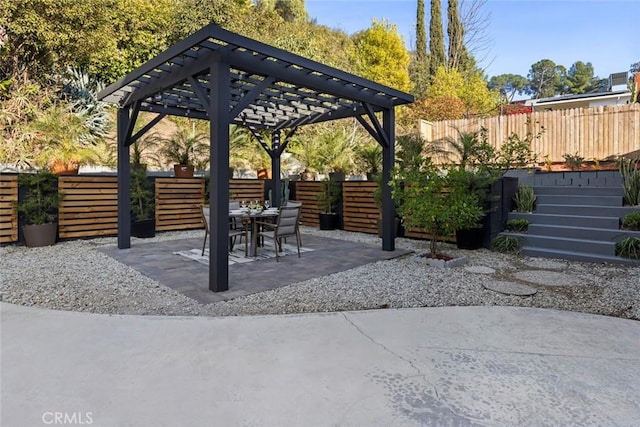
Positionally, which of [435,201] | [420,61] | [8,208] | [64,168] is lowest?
[8,208]

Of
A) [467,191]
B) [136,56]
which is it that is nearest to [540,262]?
[467,191]

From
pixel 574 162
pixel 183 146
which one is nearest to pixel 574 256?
pixel 574 162

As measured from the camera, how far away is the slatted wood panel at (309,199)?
32.5 feet

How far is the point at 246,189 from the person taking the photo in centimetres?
991

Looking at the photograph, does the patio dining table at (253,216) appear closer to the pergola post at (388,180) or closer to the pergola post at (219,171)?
the pergola post at (219,171)

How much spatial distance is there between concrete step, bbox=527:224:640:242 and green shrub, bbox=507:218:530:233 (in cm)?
8

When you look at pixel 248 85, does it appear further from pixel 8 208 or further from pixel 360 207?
pixel 8 208

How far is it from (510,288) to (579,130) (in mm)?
7688

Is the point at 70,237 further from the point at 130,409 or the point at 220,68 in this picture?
the point at 130,409

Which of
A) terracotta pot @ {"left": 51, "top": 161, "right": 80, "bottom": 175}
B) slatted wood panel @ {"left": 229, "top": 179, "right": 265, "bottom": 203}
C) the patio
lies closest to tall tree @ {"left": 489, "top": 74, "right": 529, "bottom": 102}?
slatted wood panel @ {"left": 229, "top": 179, "right": 265, "bottom": 203}

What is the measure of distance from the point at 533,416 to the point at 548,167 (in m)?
9.02

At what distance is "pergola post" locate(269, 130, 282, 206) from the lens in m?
→ 9.33

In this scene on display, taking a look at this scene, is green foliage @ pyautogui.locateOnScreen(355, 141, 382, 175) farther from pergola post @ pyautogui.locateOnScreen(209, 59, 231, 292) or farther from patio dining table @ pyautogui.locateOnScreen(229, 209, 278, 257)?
pergola post @ pyautogui.locateOnScreen(209, 59, 231, 292)

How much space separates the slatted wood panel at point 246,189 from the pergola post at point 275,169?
71 centimetres
